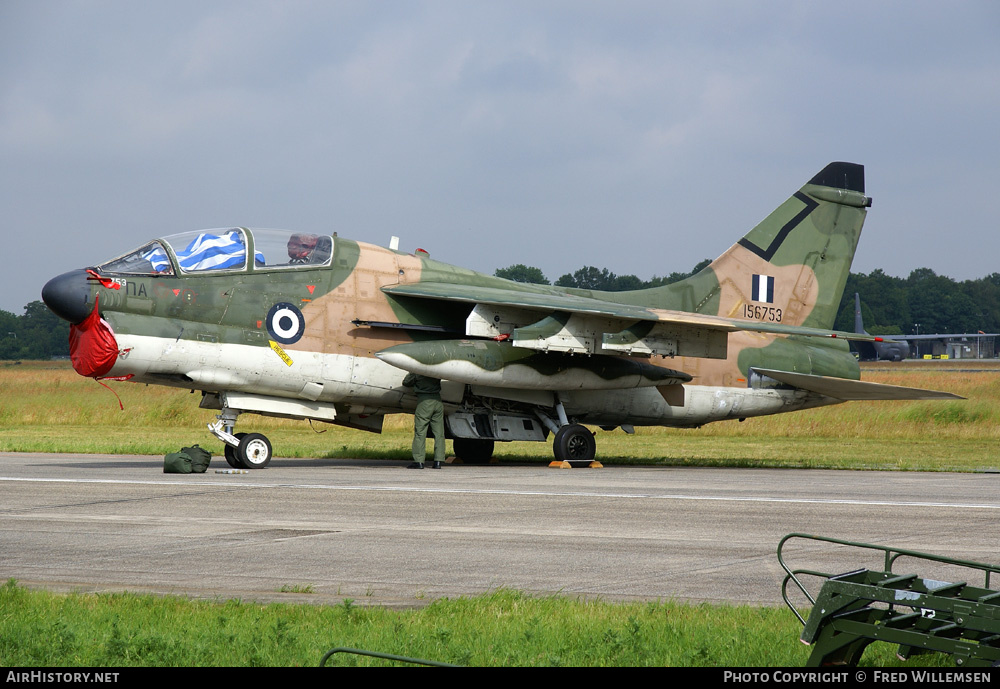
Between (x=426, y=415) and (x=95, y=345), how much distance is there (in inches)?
215

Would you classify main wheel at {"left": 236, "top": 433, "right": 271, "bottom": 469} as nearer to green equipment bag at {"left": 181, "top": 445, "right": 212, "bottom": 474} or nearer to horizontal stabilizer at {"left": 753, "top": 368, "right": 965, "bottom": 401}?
green equipment bag at {"left": 181, "top": 445, "right": 212, "bottom": 474}

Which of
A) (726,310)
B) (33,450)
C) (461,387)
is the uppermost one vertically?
(726,310)

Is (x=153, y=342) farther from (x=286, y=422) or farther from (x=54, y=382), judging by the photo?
(x=54, y=382)

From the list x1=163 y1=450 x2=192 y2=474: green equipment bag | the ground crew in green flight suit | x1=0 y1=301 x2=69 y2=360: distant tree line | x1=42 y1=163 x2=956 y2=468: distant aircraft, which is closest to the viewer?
x1=163 y1=450 x2=192 y2=474: green equipment bag

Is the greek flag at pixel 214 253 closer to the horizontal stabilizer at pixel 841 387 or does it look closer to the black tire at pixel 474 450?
the black tire at pixel 474 450

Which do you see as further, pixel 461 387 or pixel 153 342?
pixel 461 387

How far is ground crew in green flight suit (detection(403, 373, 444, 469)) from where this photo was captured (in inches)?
690

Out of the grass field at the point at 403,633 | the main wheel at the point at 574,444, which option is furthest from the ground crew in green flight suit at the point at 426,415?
the grass field at the point at 403,633

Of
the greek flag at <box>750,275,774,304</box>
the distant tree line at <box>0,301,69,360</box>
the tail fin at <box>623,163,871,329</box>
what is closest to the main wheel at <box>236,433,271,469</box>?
the tail fin at <box>623,163,871,329</box>

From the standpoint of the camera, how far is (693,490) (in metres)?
13.9

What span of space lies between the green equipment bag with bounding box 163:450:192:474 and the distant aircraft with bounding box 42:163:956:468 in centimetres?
80
